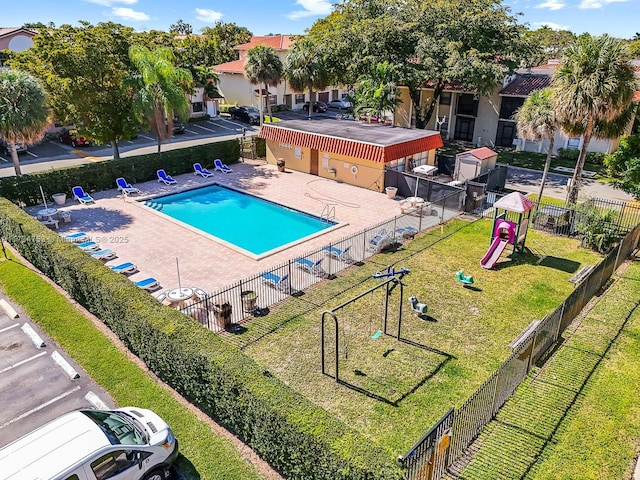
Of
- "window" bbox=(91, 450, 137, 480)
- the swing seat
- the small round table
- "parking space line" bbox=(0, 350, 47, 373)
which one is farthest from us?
the swing seat

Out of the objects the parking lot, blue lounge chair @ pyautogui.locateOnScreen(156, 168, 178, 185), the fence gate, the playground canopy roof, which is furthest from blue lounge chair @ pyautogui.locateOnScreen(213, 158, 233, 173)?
the fence gate

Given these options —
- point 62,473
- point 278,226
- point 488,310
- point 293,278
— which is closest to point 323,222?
point 278,226

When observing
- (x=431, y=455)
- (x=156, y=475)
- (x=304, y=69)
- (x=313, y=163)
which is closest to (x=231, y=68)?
(x=304, y=69)

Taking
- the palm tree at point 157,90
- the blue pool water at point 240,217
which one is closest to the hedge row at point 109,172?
the palm tree at point 157,90

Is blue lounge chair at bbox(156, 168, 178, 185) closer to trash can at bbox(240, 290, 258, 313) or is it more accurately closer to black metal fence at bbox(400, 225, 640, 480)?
trash can at bbox(240, 290, 258, 313)

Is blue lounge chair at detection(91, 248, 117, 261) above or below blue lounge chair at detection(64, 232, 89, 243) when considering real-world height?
below

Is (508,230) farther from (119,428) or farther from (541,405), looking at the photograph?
(119,428)
